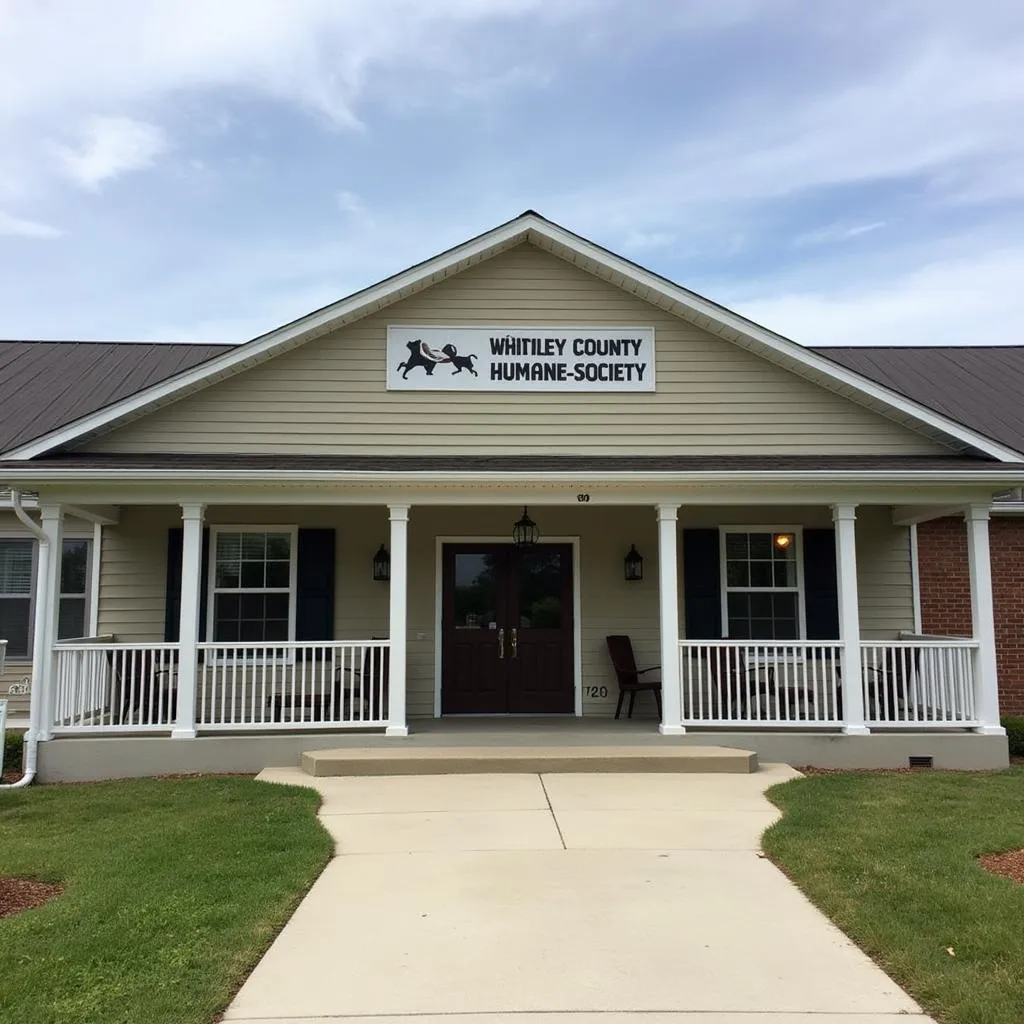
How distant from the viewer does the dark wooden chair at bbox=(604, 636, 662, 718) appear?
10.9m

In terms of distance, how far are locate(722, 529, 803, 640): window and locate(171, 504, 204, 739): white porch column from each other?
20.3 ft

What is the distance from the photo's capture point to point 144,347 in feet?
53.2

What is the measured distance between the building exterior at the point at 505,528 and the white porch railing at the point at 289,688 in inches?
3.3

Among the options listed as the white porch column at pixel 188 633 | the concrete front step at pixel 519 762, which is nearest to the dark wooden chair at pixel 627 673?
the concrete front step at pixel 519 762

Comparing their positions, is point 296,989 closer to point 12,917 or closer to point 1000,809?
point 12,917

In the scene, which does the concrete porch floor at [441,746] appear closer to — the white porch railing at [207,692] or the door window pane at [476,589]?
the white porch railing at [207,692]

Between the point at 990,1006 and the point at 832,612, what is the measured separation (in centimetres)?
777

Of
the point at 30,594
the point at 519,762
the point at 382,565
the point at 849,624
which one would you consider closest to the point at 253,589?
the point at 382,565

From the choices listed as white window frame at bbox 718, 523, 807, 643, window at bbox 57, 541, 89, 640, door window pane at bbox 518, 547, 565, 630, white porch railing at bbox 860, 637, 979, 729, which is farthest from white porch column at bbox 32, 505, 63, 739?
white porch railing at bbox 860, 637, 979, 729

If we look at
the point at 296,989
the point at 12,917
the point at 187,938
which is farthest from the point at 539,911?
the point at 12,917

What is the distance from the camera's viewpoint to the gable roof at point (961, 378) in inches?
525

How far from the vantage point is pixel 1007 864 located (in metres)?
5.73

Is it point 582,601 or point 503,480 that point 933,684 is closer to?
point 582,601

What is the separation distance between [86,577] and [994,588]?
11582 millimetres
